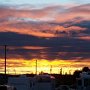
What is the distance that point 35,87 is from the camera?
45.0 m

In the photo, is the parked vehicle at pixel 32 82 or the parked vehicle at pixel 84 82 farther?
the parked vehicle at pixel 84 82

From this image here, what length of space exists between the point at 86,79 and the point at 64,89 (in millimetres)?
13111

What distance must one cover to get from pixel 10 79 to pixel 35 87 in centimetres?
308

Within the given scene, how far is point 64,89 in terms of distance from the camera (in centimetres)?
5931

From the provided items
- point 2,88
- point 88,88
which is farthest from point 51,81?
point 2,88

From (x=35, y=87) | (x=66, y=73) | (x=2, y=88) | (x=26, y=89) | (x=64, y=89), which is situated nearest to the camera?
(x=2, y=88)

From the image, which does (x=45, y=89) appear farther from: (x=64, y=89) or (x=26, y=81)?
(x=64, y=89)

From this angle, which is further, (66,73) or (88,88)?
(66,73)

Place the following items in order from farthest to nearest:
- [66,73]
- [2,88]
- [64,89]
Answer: [66,73], [64,89], [2,88]

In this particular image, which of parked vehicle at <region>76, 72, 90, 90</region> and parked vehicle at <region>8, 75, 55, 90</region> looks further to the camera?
parked vehicle at <region>76, 72, 90, 90</region>

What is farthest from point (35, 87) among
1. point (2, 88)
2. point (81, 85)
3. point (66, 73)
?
point (66, 73)

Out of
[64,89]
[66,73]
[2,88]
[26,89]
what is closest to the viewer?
[2,88]

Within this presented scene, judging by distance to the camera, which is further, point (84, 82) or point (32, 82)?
point (84, 82)

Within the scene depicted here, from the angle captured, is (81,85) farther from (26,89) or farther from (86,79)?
(26,89)
